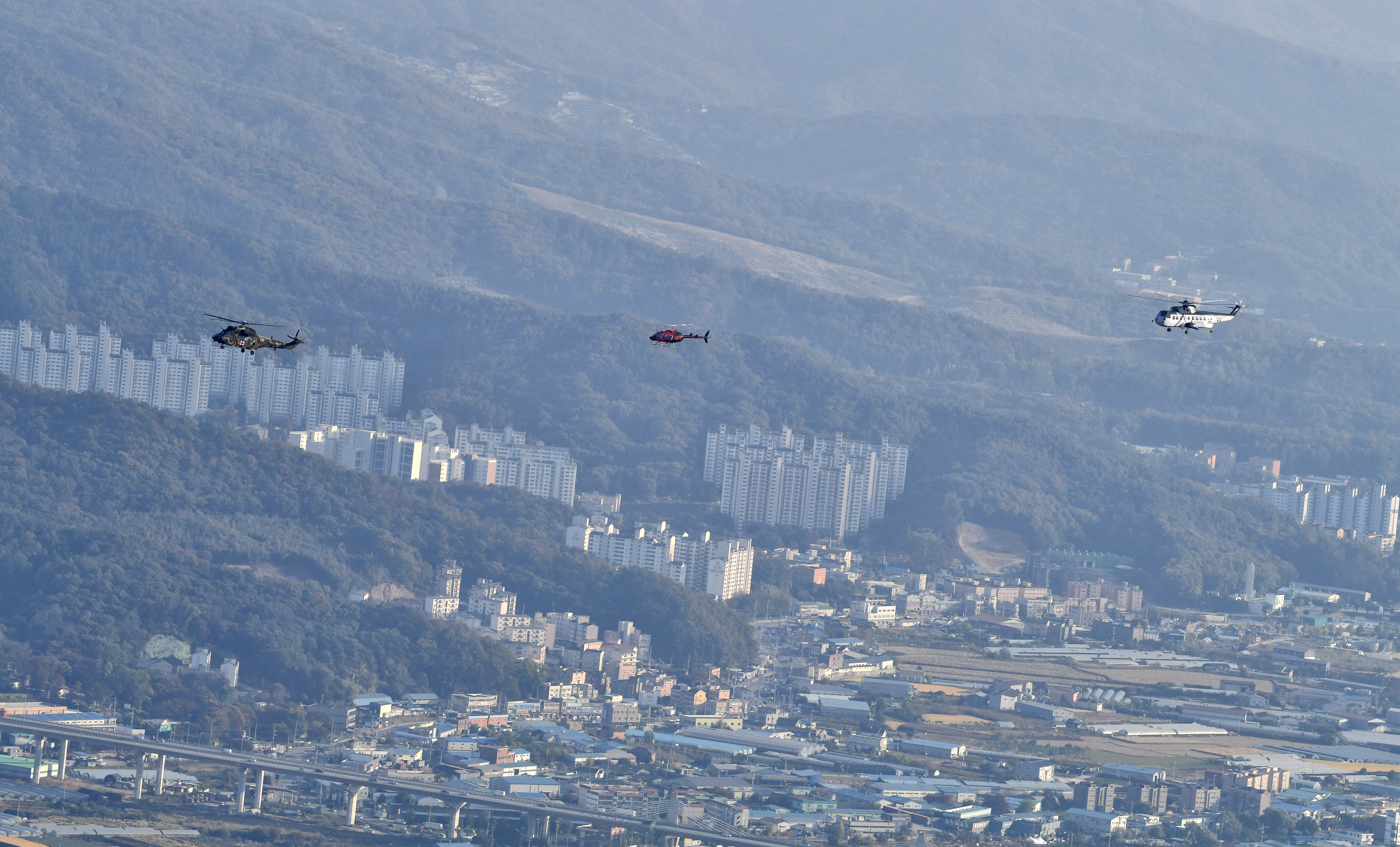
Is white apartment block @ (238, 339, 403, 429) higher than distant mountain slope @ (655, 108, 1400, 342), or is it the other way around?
distant mountain slope @ (655, 108, 1400, 342)

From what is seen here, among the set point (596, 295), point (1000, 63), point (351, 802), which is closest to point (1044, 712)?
point (351, 802)

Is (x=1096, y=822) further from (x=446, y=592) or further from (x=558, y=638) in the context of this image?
(x=446, y=592)

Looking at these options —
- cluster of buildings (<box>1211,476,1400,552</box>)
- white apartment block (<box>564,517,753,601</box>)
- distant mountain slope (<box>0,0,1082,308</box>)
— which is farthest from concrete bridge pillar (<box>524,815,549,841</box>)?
distant mountain slope (<box>0,0,1082,308</box>)

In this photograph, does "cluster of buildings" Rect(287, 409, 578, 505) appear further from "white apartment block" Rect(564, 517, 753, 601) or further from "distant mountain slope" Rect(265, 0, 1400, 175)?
"distant mountain slope" Rect(265, 0, 1400, 175)

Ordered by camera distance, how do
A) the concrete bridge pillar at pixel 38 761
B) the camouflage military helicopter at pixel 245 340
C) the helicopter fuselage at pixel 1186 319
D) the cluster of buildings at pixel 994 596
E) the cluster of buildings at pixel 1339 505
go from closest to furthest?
1. the camouflage military helicopter at pixel 245 340
2. the helicopter fuselage at pixel 1186 319
3. the concrete bridge pillar at pixel 38 761
4. the cluster of buildings at pixel 994 596
5. the cluster of buildings at pixel 1339 505

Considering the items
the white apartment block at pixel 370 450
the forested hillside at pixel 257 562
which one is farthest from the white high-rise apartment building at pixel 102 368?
the forested hillside at pixel 257 562

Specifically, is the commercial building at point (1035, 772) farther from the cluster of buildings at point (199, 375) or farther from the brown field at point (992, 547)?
the cluster of buildings at point (199, 375)

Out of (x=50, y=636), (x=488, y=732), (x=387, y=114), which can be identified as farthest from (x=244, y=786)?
(x=387, y=114)

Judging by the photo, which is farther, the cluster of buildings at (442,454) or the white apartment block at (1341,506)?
the white apartment block at (1341,506)
